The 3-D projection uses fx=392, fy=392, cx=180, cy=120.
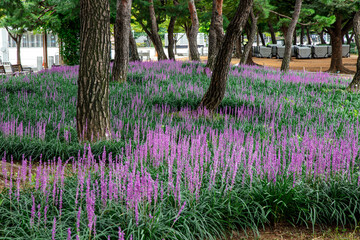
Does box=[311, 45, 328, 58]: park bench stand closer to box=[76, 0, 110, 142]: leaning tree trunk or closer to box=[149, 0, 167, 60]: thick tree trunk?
box=[149, 0, 167, 60]: thick tree trunk

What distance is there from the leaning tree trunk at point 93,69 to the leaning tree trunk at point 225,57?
2.83 meters

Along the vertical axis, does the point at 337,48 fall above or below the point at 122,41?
above

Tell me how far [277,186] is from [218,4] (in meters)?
10.2

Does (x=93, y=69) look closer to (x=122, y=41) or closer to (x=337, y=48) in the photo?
(x=122, y=41)

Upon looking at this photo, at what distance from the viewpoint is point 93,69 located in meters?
6.25

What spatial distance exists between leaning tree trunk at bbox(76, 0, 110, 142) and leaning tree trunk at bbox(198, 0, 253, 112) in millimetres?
2828

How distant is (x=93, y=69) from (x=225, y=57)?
3.17 meters

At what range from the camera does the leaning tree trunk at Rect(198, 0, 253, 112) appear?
809 centimetres

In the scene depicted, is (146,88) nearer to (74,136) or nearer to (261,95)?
(261,95)

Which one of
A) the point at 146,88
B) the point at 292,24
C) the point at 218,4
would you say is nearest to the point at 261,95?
the point at 146,88

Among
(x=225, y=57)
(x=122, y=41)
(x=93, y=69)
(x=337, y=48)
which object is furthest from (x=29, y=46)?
(x=93, y=69)

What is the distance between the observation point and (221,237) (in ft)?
12.4

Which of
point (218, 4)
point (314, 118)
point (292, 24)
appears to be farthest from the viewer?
point (292, 24)

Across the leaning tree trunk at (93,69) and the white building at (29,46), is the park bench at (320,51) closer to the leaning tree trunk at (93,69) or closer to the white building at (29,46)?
the white building at (29,46)
